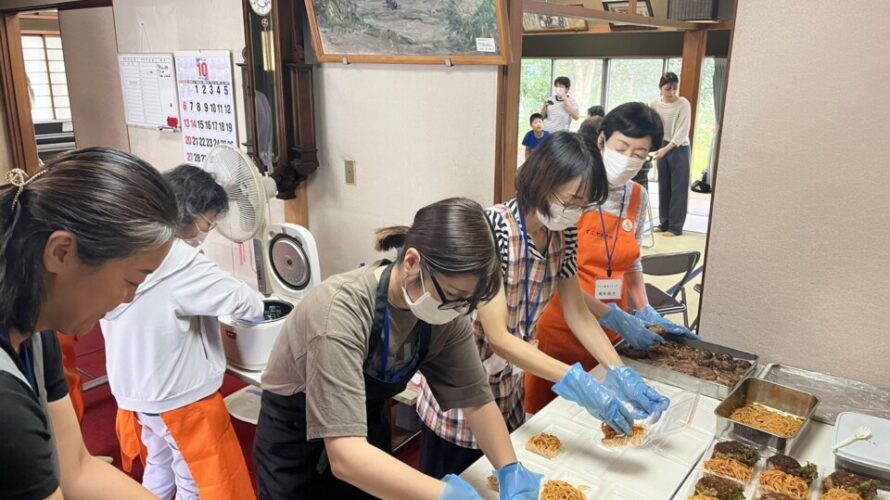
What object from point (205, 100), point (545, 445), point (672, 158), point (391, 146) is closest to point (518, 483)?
point (545, 445)

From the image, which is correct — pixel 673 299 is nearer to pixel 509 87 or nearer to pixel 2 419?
pixel 509 87

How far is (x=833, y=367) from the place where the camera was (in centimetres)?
180

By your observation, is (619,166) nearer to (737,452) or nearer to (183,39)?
(737,452)

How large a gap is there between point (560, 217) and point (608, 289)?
0.67 metres

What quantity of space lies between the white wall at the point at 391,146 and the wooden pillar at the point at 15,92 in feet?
8.06

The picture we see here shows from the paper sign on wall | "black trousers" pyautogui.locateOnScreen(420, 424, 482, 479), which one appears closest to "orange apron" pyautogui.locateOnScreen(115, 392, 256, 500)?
"black trousers" pyautogui.locateOnScreen(420, 424, 482, 479)

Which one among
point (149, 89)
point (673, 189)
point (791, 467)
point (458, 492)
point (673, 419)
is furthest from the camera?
point (673, 189)

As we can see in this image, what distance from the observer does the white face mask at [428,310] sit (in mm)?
1154

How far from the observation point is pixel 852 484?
4.22ft

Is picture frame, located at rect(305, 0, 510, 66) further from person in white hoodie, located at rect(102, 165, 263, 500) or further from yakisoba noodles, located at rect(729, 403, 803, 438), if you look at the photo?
yakisoba noodles, located at rect(729, 403, 803, 438)

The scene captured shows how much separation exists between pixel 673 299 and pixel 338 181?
5.44 ft

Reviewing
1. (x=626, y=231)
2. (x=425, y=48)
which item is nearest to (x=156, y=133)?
(x=425, y=48)

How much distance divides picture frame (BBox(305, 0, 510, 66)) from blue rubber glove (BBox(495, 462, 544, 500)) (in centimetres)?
148

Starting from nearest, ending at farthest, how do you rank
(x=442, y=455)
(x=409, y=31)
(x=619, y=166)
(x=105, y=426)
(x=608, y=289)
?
(x=442, y=455), (x=619, y=166), (x=608, y=289), (x=409, y=31), (x=105, y=426)
